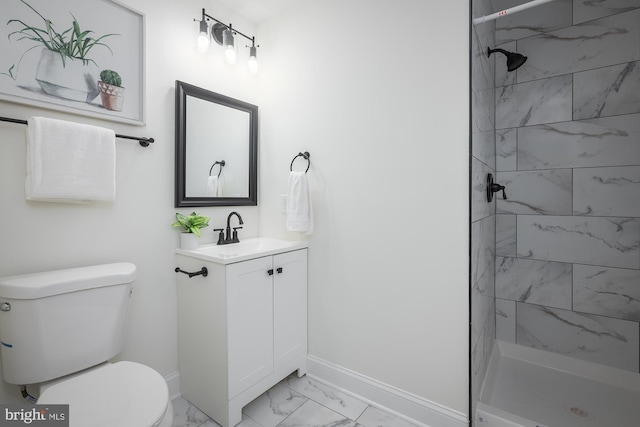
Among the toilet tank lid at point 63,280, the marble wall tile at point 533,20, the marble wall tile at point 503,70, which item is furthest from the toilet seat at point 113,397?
the marble wall tile at point 533,20

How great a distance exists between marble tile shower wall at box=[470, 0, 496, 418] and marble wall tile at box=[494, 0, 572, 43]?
5.8 inches

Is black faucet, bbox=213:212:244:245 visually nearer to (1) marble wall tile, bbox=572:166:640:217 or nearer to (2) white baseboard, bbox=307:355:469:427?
(2) white baseboard, bbox=307:355:469:427

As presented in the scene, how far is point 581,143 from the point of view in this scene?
1824 millimetres

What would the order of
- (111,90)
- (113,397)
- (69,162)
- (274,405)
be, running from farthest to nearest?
(274,405)
(111,90)
(69,162)
(113,397)

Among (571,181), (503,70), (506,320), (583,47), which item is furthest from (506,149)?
(506,320)

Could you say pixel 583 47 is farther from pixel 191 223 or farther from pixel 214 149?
pixel 191 223

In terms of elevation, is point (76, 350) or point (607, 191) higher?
point (607, 191)

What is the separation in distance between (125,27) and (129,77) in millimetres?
246

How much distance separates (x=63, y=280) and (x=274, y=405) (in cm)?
122

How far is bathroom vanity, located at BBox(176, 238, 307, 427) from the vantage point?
1.47m

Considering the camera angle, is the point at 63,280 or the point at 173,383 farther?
the point at 173,383

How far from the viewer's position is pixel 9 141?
3.93 feet

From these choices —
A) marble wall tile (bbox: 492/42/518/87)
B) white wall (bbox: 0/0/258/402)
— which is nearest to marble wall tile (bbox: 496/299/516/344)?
marble wall tile (bbox: 492/42/518/87)

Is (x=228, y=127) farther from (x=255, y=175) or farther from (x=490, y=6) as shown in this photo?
(x=490, y=6)
